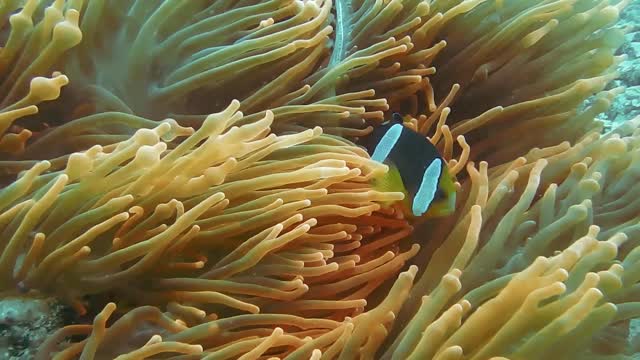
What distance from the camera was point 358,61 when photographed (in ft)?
5.19

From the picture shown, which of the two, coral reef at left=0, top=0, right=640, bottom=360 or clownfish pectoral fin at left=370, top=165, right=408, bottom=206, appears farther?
clownfish pectoral fin at left=370, top=165, right=408, bottom=206

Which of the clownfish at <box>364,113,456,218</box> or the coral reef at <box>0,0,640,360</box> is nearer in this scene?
the coral reef at <box>0,0,640,360</box>

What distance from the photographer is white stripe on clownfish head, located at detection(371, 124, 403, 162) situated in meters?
1.42

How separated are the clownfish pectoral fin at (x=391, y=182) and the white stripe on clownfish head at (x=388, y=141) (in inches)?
1.5

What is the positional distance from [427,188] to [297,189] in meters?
0.29

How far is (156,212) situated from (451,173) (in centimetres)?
70

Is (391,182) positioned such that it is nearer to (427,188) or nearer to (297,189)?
(427,188)

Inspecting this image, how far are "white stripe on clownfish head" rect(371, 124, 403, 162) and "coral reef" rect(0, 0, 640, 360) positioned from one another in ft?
0.11

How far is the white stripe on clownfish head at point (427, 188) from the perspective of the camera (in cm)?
139

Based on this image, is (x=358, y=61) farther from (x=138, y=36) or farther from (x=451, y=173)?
(x=138, y=36)

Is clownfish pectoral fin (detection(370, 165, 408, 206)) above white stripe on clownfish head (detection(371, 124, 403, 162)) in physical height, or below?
below

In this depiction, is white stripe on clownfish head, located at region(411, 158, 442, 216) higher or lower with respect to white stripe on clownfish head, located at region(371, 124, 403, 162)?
lower

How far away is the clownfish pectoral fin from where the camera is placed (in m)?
1.42

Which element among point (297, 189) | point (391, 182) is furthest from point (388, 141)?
point (297, 189)
